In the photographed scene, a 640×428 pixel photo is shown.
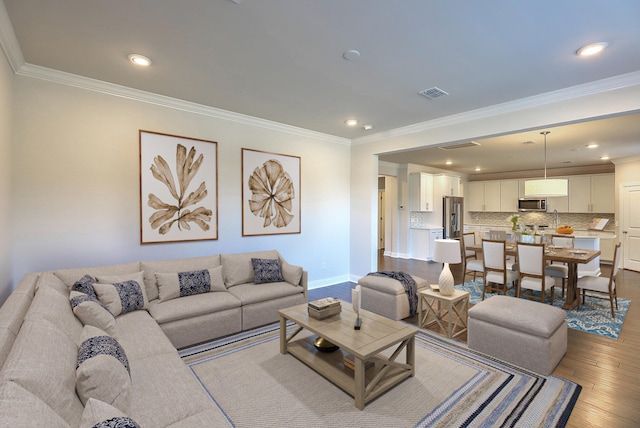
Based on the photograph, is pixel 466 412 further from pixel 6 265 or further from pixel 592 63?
pixel 6 265

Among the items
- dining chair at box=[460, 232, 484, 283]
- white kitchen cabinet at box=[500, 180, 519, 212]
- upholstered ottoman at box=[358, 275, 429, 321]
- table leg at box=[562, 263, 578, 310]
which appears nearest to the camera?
upholstered ottoman at box=[358, 275, 429, 321]

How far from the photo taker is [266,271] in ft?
12.7

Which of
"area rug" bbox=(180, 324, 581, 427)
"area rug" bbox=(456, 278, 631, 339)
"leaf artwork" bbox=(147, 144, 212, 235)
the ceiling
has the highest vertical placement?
the ceiling

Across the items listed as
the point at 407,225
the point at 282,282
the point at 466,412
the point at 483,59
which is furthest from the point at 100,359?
the point at 407,225

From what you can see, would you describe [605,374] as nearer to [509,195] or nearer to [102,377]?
[102,377]

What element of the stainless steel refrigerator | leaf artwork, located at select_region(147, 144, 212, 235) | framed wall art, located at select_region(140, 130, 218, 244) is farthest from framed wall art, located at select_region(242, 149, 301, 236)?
the stainless steel refrigerator

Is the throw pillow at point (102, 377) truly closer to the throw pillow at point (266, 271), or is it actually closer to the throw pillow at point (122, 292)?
the throw pillow at point (122, 292)

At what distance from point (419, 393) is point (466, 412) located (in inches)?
12.9

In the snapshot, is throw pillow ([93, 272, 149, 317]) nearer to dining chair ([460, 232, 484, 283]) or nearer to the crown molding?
the crown molding

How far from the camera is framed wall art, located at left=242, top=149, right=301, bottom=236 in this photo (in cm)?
441

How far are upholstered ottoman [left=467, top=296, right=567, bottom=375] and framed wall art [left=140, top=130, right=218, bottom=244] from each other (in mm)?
3357

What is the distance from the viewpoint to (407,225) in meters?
8.45

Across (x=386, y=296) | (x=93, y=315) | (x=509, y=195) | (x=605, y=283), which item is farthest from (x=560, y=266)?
(x=93, y=315)

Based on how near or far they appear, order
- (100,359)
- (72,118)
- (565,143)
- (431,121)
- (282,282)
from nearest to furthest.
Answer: (100,359) < (72,118) < (282,282) < (431,121) < (565,143)
